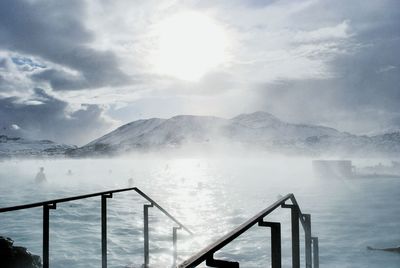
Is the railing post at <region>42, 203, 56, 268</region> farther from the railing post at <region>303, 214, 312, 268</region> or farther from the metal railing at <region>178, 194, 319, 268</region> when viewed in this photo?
the railing post at <region>303, 214, 312, 268</region>

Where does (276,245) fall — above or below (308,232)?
above

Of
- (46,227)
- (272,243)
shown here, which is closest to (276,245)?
(272,243)

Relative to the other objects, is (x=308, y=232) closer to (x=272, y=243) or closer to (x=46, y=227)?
(x=272, y=243)

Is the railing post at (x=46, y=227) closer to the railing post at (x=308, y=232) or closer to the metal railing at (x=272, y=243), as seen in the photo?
the metal railing at (x=272, y=243)

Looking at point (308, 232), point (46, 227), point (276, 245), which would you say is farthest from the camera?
point (308, 232)

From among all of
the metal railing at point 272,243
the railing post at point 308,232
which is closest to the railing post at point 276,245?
the metal railing at point 272,243

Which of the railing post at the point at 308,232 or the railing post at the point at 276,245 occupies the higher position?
the railing post at the point at 276,245

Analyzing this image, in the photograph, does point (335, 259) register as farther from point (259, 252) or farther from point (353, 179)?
point (353, 179)

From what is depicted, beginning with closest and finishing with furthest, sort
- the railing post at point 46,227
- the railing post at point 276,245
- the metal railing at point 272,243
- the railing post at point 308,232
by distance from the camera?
1. the metal railing at point 272,243
2. the railing post at point 276,245
3. the railing post at point 46,227
4. the railing post at point 308,232

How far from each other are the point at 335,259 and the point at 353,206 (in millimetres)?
32776

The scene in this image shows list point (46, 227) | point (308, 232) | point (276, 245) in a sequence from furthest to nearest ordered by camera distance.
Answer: point (308, 232)
point (46, 227)
point (276, 245)

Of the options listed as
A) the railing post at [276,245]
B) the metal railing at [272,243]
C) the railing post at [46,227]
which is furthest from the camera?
the railing post at [46,227]

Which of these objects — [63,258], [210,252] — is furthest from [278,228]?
[63,258]

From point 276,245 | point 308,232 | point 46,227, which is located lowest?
point 308,232
